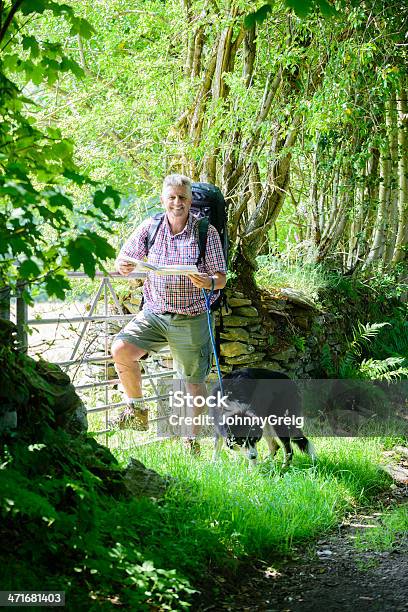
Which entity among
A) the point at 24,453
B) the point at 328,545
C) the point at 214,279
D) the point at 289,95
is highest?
the point at 289,95

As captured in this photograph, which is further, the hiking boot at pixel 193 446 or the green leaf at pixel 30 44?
the hiking boot at pixel 193 446

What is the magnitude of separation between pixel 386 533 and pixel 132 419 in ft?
6.89

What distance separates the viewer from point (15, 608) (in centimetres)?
298

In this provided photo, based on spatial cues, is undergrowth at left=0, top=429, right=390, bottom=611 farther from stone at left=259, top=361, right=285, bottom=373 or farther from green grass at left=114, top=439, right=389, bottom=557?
stone at left=259, top=361, right=285, bottom=373

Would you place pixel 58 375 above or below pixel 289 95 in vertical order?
below

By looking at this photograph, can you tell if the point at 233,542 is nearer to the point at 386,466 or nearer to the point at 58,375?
the point at 58,375

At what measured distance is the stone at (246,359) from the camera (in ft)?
26.9

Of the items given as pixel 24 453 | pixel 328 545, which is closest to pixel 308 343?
pixel 328 545

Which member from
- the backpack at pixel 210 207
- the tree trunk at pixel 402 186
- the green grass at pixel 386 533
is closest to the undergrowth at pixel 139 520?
the green grass at pixel 386 533

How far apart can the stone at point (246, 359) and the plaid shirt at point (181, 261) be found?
8.16 feet

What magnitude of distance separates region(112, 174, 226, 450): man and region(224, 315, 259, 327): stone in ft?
7.73

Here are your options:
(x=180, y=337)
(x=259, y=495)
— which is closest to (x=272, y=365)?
(x=180, y=337)

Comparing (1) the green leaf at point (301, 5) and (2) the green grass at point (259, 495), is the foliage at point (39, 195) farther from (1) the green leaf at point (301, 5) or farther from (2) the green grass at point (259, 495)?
(2) the green grass at point (259, 495)

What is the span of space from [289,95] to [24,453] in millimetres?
6497
